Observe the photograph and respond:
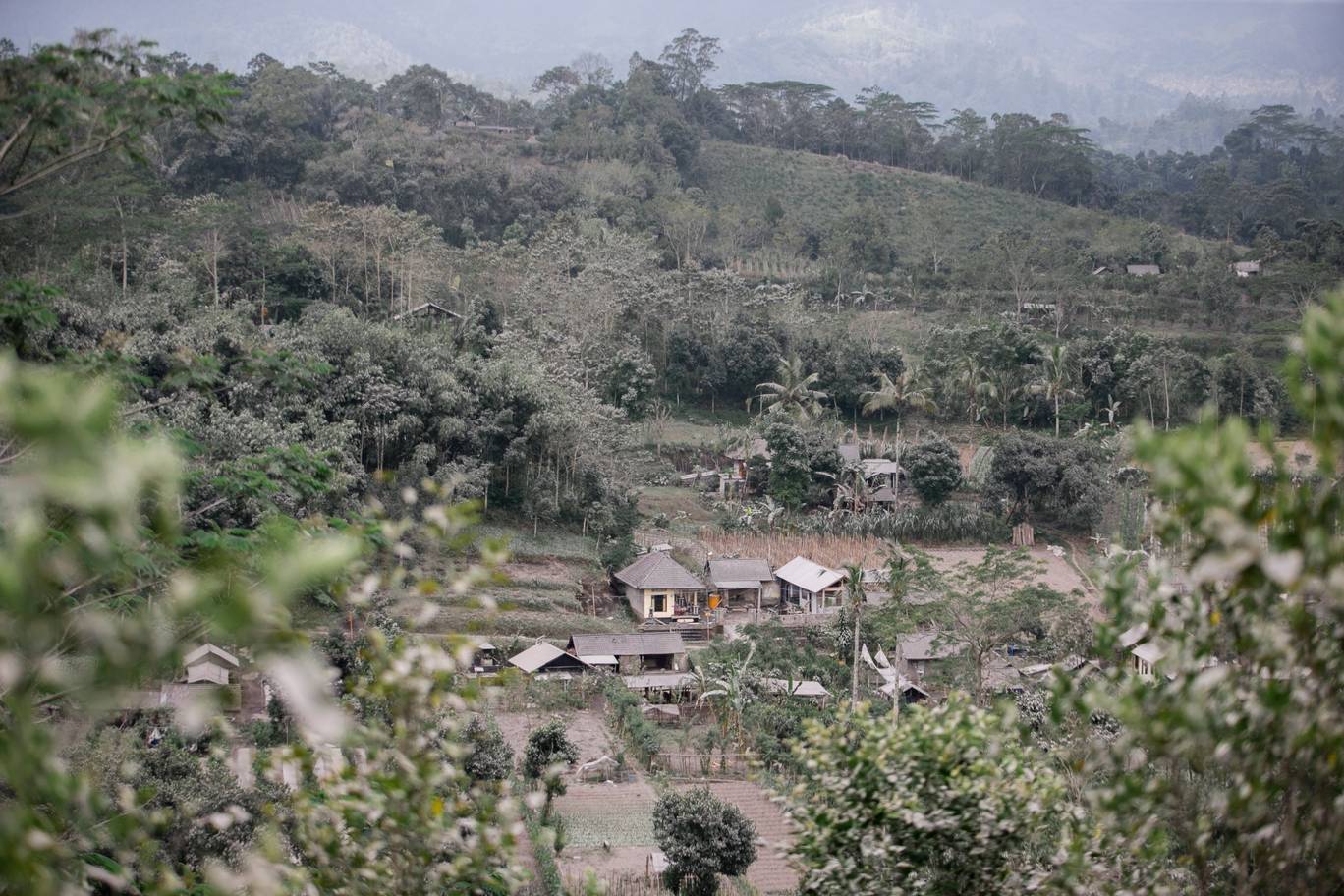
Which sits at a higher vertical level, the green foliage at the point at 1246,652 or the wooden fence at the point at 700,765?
the green foliage at the point at 1246,652

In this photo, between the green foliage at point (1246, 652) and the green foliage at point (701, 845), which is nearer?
the green foliage at point (1246, 652)

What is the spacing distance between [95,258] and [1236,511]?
20.5 meters

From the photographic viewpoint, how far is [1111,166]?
58.8 m

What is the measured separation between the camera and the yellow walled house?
16.7 m

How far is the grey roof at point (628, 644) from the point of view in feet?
47.7

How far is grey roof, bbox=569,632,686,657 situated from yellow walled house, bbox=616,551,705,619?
1.65 meters

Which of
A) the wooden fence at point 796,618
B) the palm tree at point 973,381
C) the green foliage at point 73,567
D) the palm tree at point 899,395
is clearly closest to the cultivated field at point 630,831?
the wooden fence at point 796,618

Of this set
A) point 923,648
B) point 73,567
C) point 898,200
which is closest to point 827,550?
point 923,648

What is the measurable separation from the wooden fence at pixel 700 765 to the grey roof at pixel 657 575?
4.74 metres

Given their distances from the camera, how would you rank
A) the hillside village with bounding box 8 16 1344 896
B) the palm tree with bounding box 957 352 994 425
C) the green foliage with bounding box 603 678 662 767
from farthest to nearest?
the palm tree with bounding box 957 352 994 425 < the green foliage with bounding box 603 678 662 767 < the hillside village with bounding box 8 16 1344 896

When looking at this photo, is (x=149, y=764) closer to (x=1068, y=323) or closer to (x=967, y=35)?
(x=1068, y=323)

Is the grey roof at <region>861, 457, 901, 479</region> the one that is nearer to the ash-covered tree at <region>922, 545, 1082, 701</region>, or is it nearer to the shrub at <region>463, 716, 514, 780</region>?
the ash-covered tree at <region>922, 545, 1082, 701</region>

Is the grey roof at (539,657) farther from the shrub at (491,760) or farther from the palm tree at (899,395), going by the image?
the palm tree at (899,395)

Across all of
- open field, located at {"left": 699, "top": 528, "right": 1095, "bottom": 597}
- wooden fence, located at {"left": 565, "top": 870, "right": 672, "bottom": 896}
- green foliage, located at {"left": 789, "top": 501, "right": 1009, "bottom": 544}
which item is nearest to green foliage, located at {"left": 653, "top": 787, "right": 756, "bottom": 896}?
wooden fence, located at {"left": 565, "top": 870, "right": 672, "bottom": 896}
